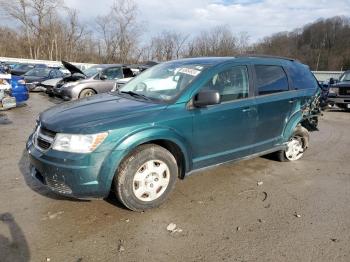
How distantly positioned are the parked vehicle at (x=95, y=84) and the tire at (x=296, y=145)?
8.74 m

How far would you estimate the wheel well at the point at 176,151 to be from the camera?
3.81 metres

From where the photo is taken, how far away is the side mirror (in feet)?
12.5

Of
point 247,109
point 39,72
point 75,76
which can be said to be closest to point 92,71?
point 75,76

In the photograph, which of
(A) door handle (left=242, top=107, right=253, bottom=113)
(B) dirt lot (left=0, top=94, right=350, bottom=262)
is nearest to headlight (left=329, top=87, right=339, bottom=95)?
(B) dirt lot (left=0, top=94, right=350, bottom=262)

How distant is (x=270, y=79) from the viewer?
494 cm

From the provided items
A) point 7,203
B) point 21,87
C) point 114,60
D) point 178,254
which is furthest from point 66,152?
point 114,60

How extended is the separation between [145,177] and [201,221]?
0.80 m

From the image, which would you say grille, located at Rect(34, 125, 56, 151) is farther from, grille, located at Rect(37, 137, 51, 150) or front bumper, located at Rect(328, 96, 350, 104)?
front bumper, located at Rect(328, 96, 350, 104)

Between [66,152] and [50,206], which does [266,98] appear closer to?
[66,152]

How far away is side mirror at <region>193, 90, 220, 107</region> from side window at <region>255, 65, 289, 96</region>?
114 cm

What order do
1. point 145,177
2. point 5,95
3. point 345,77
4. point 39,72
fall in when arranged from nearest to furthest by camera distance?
point 145,177
point 5,95
point 345,77
point 39,72

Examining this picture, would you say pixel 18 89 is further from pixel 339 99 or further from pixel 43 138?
pixel 339 99

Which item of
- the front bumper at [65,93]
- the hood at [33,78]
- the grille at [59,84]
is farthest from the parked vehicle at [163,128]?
the hood at [33,78]

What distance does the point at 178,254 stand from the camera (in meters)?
2.99
